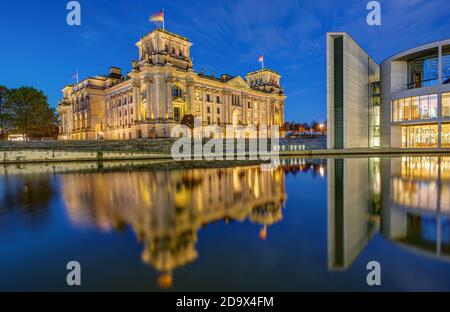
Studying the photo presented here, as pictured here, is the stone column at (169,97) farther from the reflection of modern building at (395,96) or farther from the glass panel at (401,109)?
the glass panel at (401,109)

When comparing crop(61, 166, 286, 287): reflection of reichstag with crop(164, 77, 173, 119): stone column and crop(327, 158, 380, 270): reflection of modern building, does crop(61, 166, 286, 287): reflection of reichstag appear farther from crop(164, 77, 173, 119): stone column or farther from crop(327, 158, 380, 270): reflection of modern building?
crop(164, 77, 173, 119): stone column

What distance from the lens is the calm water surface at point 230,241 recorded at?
362 centimetres

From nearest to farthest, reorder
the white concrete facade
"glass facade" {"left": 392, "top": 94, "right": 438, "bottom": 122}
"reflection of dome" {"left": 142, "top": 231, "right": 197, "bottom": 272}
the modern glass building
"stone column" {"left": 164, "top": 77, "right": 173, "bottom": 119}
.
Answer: "reflection of dome" {"left": 142, "top": 231, "right": 197, "bottom": 272} → the modern glass building → "glass facade" {"left": 392, "top": 94, "right": 438, "bottom": 122} → the white concrete facade → "stone column" {"left": 164, "top": 77, "right": 173, "bottom": 119}

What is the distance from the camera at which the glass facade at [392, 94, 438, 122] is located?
118ft

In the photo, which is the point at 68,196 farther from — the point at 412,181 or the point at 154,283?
the point at 412,181

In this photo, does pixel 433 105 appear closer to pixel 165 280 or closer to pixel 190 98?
pixel 165 280

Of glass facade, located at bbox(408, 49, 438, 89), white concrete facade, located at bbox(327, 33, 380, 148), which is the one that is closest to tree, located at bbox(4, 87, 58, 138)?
white concrete facade, located at bbox(327, 33, 380, 148)

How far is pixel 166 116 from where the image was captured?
54344 millimetres

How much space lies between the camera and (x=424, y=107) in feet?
120

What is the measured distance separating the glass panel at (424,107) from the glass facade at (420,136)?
2051mm

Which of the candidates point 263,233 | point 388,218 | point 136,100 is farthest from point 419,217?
point 136,100

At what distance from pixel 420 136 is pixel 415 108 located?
4787 mm

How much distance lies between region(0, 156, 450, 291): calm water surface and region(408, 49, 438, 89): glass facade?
39.0 metres
